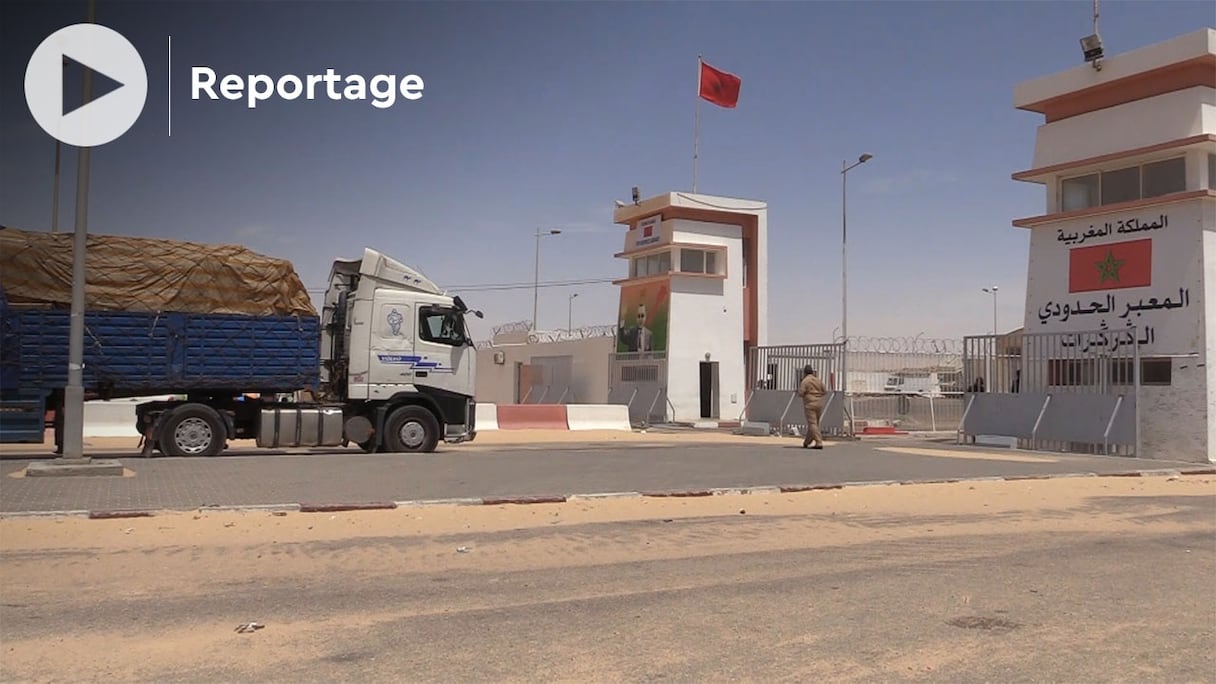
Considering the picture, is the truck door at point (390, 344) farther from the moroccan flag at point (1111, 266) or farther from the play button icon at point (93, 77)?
the moroccan flag at point (1111, 266)

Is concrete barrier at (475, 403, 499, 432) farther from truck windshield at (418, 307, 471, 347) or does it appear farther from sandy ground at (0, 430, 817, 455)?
truck windshield at (418, 307, 471, 347)

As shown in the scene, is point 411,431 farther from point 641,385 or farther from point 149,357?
point 641,385

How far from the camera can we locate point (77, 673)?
504 cm

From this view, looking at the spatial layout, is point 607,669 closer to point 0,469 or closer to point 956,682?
point 956,682

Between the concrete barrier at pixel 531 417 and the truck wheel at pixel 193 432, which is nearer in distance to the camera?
the truck wheel at pixel 193 432

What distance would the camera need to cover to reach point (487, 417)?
94.9 ft

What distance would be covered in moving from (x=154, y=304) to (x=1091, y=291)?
19997mm

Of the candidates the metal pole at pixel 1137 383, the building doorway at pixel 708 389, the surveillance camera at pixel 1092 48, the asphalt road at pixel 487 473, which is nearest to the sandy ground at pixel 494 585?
the asphalt road at pixel 487 473

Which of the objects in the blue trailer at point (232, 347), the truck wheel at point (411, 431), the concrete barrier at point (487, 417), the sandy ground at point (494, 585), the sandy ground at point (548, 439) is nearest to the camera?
the sandy ground at point (494, 585)

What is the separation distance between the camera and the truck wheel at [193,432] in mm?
16984

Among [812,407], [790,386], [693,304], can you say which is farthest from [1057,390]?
[693,304]

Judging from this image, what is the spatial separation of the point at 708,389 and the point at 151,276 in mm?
22153

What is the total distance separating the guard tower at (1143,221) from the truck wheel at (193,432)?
18.1 meters

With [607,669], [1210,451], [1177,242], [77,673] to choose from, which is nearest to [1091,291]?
[1177,242]
